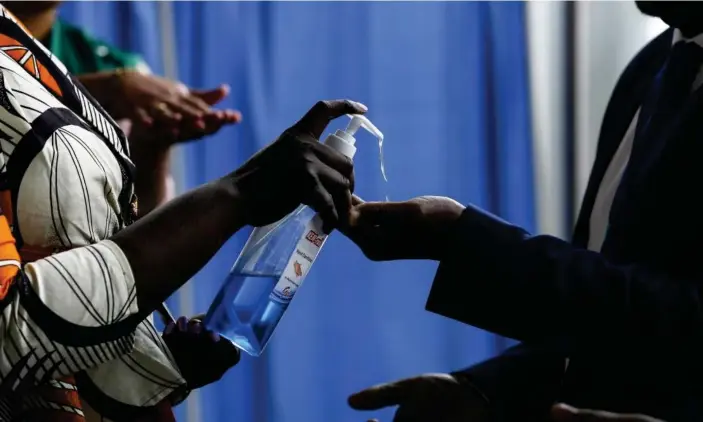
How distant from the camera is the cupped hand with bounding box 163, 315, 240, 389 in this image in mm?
718

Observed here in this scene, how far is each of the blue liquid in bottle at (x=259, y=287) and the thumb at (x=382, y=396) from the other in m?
0.27

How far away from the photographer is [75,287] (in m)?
0.55

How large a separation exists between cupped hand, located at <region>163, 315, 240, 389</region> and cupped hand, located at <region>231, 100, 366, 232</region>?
0.15 m

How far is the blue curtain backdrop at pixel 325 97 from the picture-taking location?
1.75 meters

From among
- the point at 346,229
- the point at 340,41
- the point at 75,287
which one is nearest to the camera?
the point at 75,287

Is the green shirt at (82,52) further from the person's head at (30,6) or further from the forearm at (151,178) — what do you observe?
the forearm at (151,178)

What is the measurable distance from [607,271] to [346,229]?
0.28 metres

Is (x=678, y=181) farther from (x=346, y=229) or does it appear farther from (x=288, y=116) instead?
(x=288, y=116)

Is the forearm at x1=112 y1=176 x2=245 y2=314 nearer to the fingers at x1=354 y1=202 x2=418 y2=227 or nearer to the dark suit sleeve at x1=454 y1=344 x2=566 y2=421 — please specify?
the fingers at x1=354 y1=202 x2=418 y2=227

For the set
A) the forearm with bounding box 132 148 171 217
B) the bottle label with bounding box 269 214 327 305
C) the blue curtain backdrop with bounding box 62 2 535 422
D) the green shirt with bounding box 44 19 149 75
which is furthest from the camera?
the blue curtain backdrop with bounding box 62 2 535 422

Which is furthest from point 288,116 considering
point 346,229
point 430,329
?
point 346,229

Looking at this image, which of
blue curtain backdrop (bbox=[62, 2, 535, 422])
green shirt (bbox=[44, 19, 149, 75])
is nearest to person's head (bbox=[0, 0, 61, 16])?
green shirt (bbox=[44, 19, 149, 75])

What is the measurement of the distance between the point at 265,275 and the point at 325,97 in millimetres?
1093

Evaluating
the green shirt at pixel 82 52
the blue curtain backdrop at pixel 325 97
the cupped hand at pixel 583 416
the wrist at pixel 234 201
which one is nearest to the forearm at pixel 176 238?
the wrist at pixel 234 201
